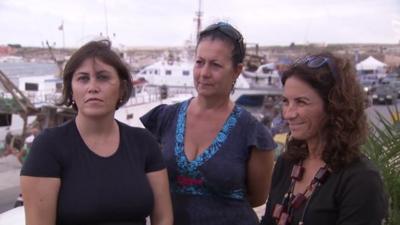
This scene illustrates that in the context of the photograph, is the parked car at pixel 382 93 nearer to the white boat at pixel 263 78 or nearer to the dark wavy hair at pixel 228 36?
the white boat at pixel 263 78

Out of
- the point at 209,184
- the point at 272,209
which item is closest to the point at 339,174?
the point at 272,209

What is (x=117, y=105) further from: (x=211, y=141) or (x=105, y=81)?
(x=211, y=141)

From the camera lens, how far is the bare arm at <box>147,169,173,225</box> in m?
2.26

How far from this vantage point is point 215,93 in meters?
2.52

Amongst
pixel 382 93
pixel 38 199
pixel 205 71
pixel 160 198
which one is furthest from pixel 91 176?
pixel 382 93

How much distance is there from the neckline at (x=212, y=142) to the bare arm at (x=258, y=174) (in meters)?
0.17

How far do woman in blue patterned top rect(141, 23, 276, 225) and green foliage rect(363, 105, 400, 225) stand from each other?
1012mm

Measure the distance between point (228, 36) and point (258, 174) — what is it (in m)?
0.71

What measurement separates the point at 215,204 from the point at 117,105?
Result: 68 cm

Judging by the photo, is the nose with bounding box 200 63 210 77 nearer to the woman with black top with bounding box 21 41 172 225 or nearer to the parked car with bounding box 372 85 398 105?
the woman with black top with bounding box 21 41 172 225

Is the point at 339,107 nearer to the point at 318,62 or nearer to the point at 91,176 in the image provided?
the point at 318,62

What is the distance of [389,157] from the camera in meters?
3.25

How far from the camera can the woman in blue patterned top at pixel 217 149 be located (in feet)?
7.97

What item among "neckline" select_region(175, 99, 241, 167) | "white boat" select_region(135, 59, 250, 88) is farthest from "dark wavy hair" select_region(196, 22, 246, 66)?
"white boat" select_region(135, 59, 250, 88)
